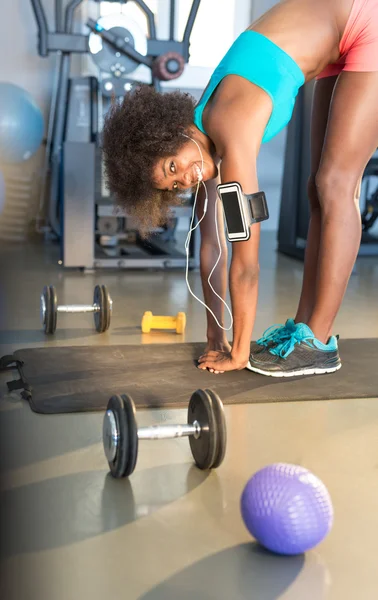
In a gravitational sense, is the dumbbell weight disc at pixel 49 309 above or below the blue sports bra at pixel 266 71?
below

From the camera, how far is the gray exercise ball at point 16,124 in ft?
14.3

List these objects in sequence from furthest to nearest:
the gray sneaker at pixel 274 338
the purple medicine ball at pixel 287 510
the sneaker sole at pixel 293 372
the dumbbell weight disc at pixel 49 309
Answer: the dumbbell weight disc at pixel 49 309 < the gray sneaker at pixel 274 338 < the sneaker sole at pixel 293 372 < the purple medicine ball at pixel 287 510

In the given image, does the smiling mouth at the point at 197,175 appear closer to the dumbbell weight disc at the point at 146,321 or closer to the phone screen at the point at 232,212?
the phone screen at the point at 232,212

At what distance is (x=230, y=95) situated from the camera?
1.86 meters

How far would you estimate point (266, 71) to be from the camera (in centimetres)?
188

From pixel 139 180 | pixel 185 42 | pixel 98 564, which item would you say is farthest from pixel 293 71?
pixel 185 42

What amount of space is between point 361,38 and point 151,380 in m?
1.13

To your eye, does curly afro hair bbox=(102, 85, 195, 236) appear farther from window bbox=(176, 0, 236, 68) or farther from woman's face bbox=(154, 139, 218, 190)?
window bbox=(176, 0, 236, 68)

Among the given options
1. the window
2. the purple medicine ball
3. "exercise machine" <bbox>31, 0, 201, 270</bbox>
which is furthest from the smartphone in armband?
the window

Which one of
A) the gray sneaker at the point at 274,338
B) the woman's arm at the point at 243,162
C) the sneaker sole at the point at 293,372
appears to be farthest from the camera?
the gray sneaker at the point at 274,338

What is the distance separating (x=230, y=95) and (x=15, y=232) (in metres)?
4.17

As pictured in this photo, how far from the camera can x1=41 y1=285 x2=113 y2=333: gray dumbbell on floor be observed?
2.57 meters

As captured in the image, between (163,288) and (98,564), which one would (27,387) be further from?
(163,288)

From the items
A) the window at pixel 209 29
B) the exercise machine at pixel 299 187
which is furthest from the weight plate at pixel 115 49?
the window at pixel 209 29
